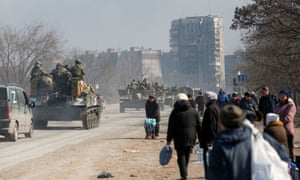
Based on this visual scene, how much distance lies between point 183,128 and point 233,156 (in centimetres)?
607

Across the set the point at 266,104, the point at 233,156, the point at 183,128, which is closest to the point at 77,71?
the point at 266,104

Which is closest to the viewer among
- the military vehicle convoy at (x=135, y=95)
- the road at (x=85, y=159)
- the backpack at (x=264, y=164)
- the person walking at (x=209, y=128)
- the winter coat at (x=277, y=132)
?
the backpack at (x=264, y=164)

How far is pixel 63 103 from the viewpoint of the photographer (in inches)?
1388

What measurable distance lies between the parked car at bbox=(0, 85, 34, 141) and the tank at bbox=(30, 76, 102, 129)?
6507 millimetres

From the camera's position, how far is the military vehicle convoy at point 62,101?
34.7 meters

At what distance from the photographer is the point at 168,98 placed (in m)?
75.0

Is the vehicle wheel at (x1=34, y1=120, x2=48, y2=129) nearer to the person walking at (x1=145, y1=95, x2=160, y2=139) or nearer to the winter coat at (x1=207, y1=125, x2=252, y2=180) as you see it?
the person walking at (x1=145, y1=95, x2=160, y2=139)

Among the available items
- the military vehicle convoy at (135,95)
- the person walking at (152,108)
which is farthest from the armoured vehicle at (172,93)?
the person walking at (152,108)

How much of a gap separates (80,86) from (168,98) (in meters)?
39.8

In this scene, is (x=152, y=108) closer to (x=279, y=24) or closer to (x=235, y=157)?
(x=279, y=24)

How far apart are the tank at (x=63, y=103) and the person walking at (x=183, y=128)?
21.3 m

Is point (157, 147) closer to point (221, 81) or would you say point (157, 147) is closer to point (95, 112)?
point (95, 112)

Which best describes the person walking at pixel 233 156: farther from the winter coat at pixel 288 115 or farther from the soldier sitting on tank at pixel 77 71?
the soldier sitting on tank at pixel 77 71

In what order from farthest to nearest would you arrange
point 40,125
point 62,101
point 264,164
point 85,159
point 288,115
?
1. point 40,125
2. point 62,101
3. point 85,159
4. point 288,115
5. point 264,164
